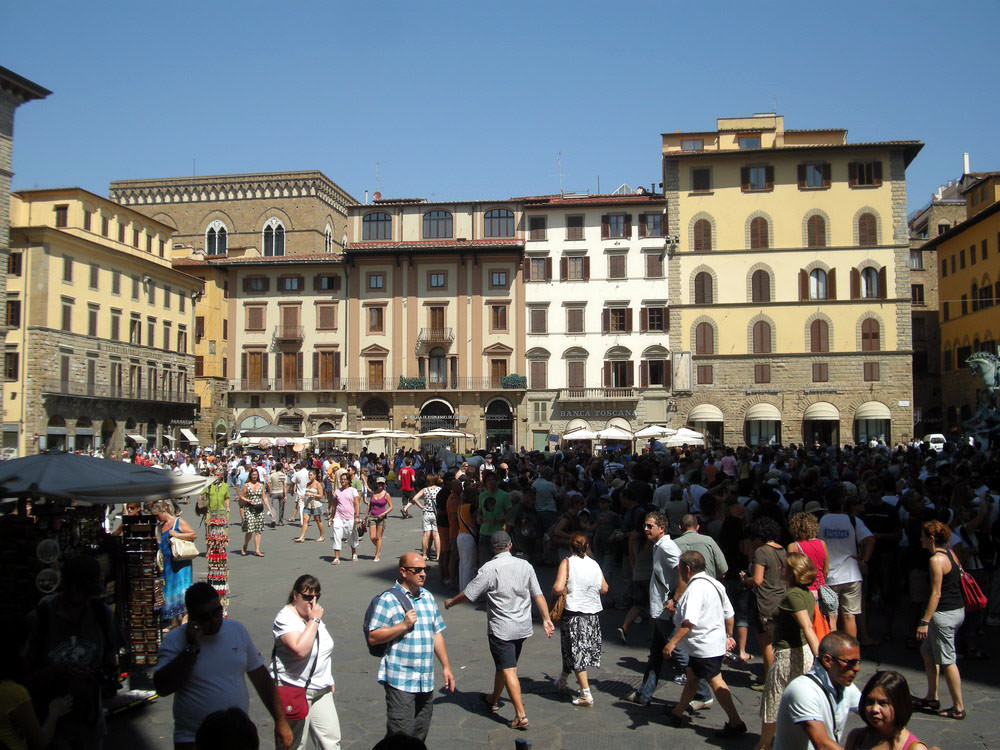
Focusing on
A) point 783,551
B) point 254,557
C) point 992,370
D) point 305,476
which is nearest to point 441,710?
point 783,551

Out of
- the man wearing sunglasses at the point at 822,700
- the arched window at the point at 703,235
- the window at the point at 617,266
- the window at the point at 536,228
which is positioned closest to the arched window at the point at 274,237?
the window at the point at 536,228

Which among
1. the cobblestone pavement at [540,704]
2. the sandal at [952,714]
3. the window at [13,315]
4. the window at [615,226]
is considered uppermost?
the window at [615,226]

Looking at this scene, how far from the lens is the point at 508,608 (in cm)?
637

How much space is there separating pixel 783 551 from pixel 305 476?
14.4 metres

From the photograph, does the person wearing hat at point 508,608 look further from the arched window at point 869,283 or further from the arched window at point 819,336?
the arched window at point 869,283

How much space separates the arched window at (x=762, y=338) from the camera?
1651 inches

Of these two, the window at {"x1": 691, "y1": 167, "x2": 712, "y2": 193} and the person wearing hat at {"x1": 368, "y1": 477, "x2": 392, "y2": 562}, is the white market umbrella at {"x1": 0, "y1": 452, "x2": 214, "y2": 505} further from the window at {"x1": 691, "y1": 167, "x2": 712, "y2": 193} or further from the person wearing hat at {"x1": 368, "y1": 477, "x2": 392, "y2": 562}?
the window at {"x1": 691, "y1": 167, "x2": 712, "y2": 193}

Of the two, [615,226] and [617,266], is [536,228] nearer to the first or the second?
[615,226]

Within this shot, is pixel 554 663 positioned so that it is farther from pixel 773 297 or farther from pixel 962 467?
pixel 773 297

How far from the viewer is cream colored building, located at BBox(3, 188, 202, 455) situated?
40.2 m

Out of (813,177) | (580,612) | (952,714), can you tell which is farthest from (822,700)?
(813,177)

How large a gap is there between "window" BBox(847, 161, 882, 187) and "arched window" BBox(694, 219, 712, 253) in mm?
6780

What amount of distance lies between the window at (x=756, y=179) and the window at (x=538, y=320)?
38.1 feet

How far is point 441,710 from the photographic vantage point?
22.1 feet
